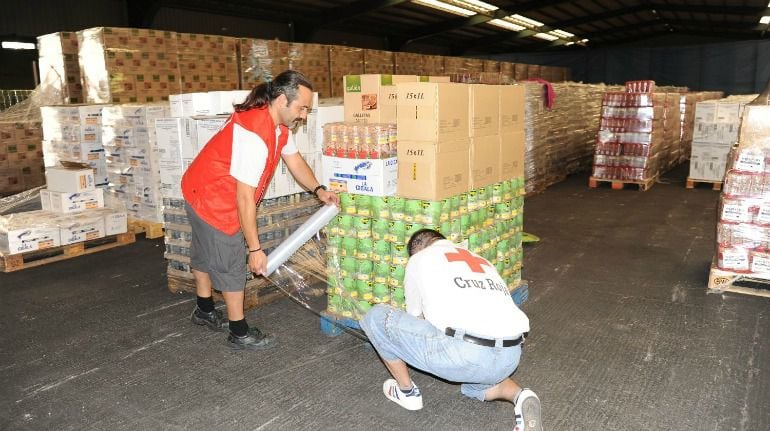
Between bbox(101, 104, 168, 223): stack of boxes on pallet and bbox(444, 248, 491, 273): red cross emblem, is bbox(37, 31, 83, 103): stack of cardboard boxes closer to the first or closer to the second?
bbox(101, 104, 168, 223): stack of boxes on pallet

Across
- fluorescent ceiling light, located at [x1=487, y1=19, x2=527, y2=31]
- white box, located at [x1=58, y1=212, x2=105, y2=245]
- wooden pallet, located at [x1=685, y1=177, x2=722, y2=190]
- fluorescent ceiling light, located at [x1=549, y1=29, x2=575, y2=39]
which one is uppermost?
fluorescent ceiling light, located at [x1=549, y1=29, x2=575, y2=39]

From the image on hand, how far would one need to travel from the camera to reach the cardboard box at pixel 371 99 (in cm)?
462

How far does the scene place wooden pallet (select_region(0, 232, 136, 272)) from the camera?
6930mm

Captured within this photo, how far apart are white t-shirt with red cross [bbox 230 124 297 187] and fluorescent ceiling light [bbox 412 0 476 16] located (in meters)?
15.7

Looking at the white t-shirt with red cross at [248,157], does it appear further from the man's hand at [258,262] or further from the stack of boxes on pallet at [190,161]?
the stack of boxes on pallet at [190,161]

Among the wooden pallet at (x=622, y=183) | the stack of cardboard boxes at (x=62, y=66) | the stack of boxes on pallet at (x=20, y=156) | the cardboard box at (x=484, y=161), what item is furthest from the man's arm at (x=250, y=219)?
the wooden pallet at (x=622, y=183)

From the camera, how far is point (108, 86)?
886cm

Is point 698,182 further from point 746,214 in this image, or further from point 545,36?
point 545,36

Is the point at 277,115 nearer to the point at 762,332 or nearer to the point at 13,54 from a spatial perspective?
the point at 762,332

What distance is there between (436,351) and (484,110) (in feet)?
7.65

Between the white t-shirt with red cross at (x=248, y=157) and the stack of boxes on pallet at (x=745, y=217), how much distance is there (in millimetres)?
4636

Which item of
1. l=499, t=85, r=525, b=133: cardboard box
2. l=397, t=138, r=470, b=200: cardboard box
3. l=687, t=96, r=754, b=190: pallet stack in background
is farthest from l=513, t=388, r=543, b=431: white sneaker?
l=687, t=96, r=754, b=190: pallet stack in background

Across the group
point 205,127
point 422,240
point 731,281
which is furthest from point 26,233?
point 731,281

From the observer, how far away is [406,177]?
4.41m
